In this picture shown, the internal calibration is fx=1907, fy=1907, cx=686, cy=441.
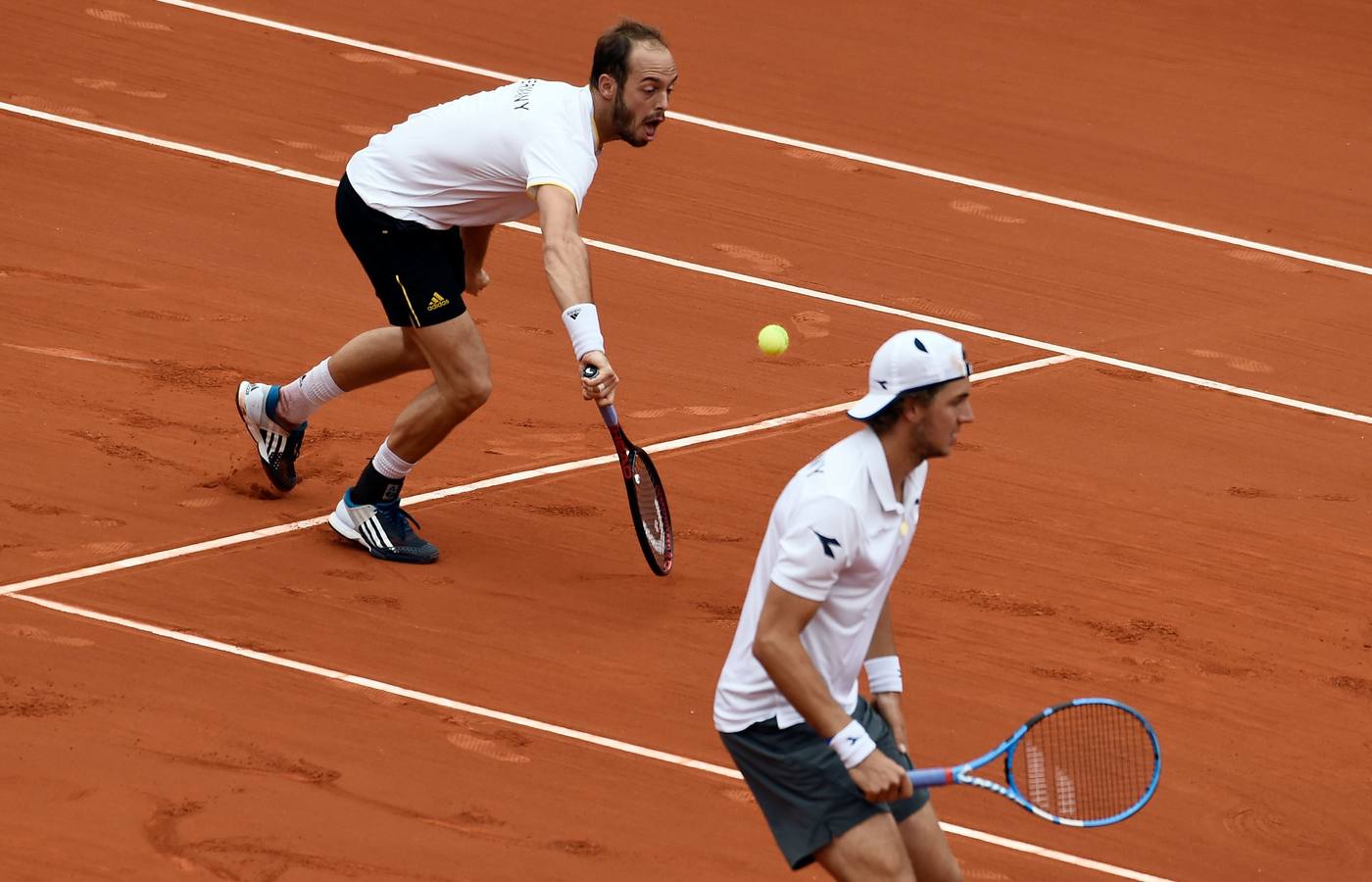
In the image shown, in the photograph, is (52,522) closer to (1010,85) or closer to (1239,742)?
(1239,742)

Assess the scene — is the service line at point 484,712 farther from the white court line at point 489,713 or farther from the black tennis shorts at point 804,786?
the black tennis shorts at point 804,786

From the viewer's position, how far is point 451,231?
7.76m

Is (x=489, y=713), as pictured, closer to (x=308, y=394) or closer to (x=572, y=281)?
(x=572, y=281)

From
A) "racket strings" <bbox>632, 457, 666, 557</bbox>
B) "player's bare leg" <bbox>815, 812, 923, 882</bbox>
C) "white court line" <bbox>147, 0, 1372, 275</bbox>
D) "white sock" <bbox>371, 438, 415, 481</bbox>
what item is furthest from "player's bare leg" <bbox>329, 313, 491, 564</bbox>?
"white court line" <bbox>147, 0, 1372, 275</bbox>

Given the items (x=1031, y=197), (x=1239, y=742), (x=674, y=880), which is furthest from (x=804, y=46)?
(x=674, y=880)

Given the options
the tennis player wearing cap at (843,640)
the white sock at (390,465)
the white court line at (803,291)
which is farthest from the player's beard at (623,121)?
the white court line at (803,291)

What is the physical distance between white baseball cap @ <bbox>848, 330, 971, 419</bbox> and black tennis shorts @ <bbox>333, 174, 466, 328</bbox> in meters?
3.08

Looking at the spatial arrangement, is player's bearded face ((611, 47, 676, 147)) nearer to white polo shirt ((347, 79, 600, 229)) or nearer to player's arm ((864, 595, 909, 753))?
white polo shirt ((347, 79, 600, 229))

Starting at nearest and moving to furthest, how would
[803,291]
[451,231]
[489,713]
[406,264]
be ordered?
[489,713]
[406,264]
[451,231]
[803,291]

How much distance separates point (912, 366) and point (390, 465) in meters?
3.56

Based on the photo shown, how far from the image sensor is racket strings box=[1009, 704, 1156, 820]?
202 inches

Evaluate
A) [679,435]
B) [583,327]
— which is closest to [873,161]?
[679,435]

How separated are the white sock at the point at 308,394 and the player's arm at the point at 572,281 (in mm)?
1481

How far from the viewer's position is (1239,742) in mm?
7039
